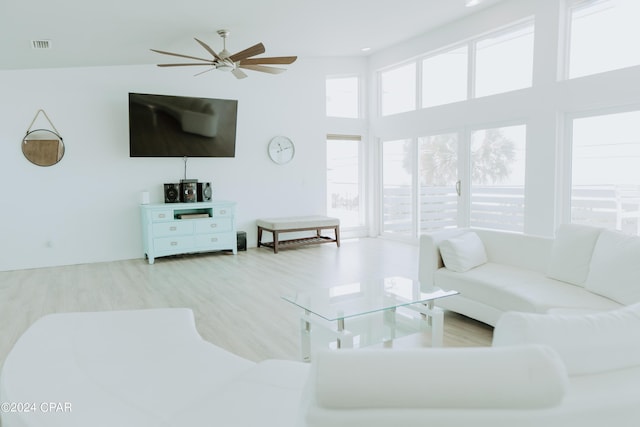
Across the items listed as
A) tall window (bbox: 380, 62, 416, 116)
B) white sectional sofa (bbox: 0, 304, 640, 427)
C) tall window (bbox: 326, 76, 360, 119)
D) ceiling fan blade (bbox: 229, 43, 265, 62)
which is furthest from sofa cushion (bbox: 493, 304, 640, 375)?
tall window (bbox: 326, 76, 360, 119)

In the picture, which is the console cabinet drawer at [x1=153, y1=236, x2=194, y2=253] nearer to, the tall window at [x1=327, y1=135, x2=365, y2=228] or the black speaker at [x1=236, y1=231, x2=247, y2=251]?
the black speaker at [x1=236, y1=231, x2=247, y2=251]

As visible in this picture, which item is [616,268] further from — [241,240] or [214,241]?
[241,240]

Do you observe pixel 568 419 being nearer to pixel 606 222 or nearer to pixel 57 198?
pixel 606 222

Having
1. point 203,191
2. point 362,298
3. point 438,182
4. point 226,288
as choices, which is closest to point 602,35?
point 438,182

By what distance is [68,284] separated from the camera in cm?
466

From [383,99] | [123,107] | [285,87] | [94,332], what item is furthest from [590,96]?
[123,107]

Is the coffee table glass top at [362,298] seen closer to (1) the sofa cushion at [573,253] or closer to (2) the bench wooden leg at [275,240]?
(1) the sofa cushion at [573,253]

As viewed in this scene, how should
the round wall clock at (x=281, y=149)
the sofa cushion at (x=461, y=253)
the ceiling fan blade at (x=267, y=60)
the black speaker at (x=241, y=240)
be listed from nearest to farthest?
the sofa cushion at (x=461, y=253) → the ceiling fan blade at (x=267, y=60) → the black speaker at (x=241, y=240) → the round wall clock at (x=281, y=149)

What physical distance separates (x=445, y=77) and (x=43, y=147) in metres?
5.74

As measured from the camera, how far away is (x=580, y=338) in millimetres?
1005

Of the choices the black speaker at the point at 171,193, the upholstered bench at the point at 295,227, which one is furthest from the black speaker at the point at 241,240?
the black speaker at the point at 171,193

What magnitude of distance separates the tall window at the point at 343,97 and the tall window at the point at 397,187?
2.97ft

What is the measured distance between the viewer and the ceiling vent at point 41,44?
4.20 meters

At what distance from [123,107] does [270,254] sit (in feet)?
9.69
